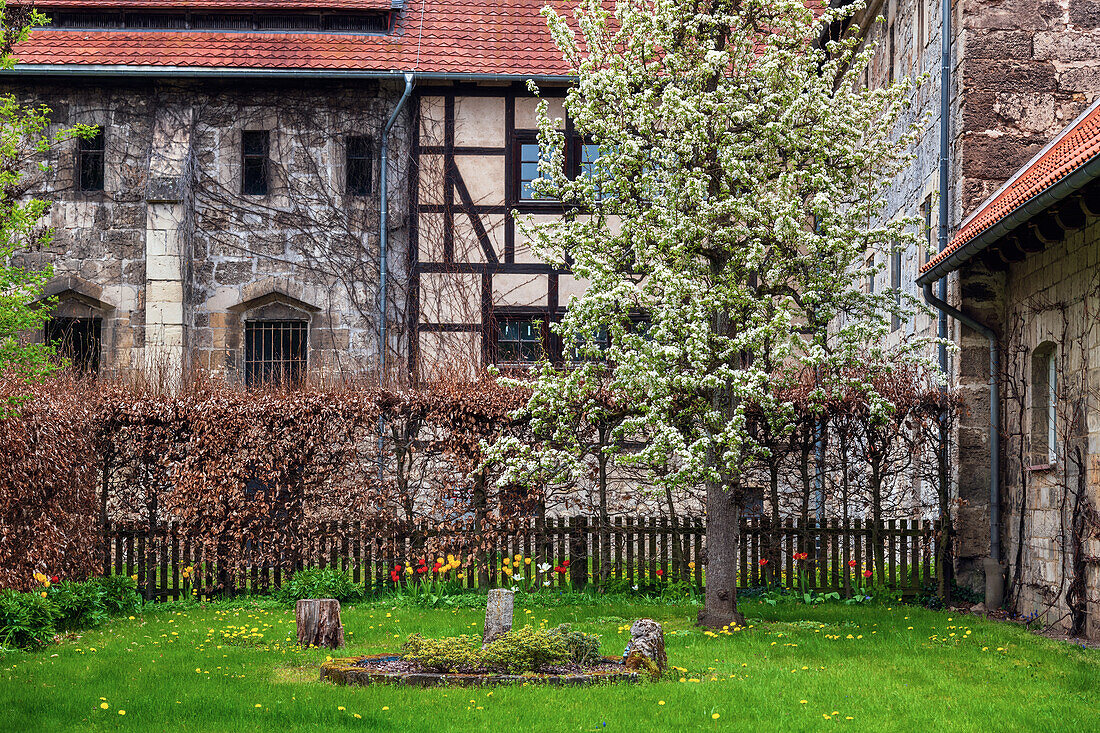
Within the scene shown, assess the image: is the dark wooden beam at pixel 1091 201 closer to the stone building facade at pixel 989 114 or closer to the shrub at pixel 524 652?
the stone building facade at pixel 989 114

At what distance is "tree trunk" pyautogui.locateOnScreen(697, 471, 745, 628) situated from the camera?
1075cm

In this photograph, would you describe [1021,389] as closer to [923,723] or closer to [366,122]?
[923,723]

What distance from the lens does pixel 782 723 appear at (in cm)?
636

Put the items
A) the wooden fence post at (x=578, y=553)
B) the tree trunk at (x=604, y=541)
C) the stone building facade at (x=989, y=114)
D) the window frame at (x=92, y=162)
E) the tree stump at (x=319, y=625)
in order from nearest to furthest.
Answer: the tree stump at (x=319, y=625) < the stone building facade at (x=989, y=114) < the tree trunk at (x=604, y=541) < the wooden fence post at (x=578, y=553) < the window frame at (x=92, y=162)

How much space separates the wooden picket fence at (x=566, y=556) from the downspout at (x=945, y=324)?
821mm

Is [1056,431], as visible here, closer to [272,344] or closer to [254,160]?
[272,344]

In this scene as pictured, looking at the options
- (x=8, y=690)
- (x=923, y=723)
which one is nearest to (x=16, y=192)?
(x=8, y=690)

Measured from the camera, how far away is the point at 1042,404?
37.0ft

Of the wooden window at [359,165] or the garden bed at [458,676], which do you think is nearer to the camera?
the garden bed at [458,676]

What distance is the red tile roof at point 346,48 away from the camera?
17.2 m

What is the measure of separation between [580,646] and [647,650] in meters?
0.50

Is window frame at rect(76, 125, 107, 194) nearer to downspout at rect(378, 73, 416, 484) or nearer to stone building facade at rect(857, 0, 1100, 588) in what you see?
downspout at rect(378, 73, 416, 484)

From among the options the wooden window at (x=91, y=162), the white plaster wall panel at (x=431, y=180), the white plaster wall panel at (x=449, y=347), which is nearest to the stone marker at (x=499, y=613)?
the white plaster wall panel at (x=449, y=347)

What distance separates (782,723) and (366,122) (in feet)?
43.9
